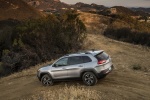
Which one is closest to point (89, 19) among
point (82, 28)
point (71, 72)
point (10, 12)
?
point (10, 12)

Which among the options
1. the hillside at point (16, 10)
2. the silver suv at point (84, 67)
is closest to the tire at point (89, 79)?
the silver suv at point (84, 67)

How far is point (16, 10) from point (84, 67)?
80102 mm

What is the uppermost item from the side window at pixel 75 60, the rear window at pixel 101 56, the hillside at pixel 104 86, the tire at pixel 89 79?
the rear window at pixel 101 56

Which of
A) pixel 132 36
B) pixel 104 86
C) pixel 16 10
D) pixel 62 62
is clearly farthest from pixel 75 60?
pixel 16 10

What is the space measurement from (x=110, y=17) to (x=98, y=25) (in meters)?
→ 8.70

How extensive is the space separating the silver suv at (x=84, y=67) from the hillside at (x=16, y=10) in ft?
234

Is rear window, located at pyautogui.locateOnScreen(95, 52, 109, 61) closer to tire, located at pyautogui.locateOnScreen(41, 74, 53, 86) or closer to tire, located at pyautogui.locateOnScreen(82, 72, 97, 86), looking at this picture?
tire, located at pyautogui.locateOnScreen(82, 72, 97, 86)

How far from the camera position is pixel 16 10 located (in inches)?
3765

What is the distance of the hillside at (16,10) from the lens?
91.3 metres

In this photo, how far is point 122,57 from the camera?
28.9 meters

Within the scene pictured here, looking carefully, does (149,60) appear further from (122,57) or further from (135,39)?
(135,39)

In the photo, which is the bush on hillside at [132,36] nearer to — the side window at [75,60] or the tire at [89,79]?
the side window at [75,60]

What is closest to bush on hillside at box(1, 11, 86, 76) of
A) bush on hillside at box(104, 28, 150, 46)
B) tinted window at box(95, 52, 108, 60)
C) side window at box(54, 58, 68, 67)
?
side window at box(54, 58, 68, 67)

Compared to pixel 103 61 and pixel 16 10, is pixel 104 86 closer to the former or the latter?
pixel 103 61
